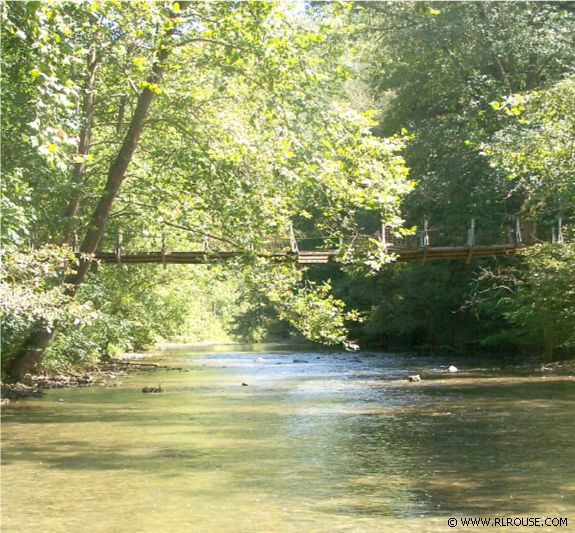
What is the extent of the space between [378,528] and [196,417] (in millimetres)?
6957

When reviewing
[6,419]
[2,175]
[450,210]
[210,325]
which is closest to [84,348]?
[6,419]

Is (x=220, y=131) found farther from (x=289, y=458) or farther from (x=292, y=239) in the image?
(x=289, y=458)

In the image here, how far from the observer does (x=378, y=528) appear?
20.7 ft

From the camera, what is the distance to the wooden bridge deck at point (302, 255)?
605 inches

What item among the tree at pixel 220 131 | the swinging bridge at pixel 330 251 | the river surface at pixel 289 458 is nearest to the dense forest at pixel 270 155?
the tree at pixel 220 131

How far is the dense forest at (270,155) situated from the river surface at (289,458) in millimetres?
1609

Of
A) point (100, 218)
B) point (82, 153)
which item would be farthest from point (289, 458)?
point (82, 153)

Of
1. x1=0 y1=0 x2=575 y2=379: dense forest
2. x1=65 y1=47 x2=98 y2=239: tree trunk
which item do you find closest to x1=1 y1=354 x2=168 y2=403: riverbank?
x1=0 y1=0 x2=575 y2=379: dense forest

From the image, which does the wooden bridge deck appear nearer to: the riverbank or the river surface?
the river surface

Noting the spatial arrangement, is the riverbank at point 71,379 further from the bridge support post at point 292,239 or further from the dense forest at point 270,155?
the bridge support post at point 292,239

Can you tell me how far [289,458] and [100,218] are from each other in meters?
7.87

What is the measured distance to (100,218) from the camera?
15648 mm

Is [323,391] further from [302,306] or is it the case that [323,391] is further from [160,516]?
[160,516]

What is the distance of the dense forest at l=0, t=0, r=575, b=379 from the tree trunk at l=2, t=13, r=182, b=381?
5 centimetres
